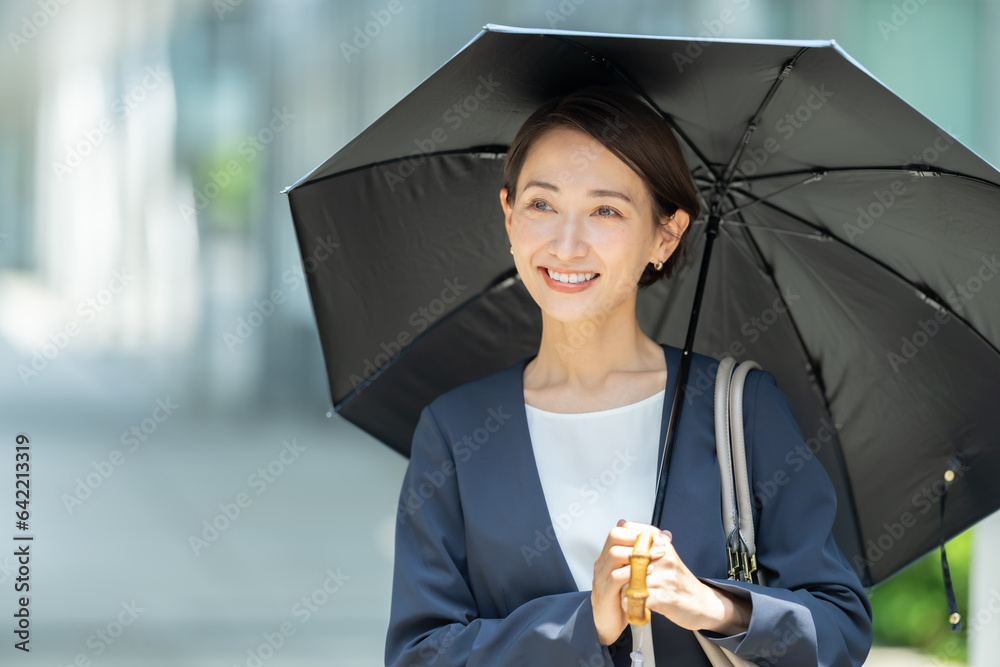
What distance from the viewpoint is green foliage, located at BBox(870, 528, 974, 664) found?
4.24 m

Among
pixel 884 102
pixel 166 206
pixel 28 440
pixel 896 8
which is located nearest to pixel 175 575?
pixel 28 440

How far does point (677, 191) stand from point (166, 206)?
8.58 feet

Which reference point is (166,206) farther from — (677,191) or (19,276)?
(677,191)

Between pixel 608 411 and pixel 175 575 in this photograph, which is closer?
pixel 608 411

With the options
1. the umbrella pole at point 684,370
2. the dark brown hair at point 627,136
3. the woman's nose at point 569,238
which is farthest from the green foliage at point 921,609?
the woman's nose at point 569,238

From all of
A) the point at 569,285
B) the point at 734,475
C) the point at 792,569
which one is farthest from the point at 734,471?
the point at 569,285

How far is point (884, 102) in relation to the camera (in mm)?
1568

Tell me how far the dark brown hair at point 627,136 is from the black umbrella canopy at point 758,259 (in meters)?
0.06

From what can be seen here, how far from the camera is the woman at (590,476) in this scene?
1613mm

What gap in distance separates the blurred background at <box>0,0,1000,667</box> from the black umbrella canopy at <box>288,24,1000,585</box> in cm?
178

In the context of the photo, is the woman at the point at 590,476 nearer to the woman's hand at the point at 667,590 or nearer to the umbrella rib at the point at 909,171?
the woman's hand at the point at 667,590

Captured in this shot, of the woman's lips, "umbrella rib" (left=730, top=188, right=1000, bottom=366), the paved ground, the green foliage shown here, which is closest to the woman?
the woman's lips

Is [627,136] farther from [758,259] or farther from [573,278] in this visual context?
[758,259]

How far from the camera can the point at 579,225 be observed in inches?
68.6
